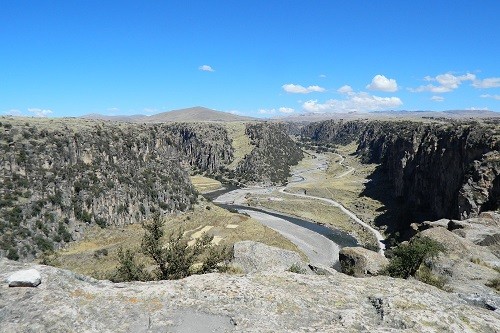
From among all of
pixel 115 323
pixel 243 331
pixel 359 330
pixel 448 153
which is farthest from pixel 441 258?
pixel 448 153

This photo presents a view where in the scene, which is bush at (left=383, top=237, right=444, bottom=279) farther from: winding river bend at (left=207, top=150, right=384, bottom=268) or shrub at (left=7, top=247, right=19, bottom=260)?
shrub at (left=7, top=247, right=19, bottom=260)


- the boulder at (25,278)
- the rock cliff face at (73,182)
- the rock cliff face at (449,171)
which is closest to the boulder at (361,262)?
the boulder at (25,278)

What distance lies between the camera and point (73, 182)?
119250 millimetres

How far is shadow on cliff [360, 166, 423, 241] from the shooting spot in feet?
393

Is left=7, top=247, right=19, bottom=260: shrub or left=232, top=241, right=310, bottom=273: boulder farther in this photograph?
left=7, top=247, right=19, bottom=260: shrub

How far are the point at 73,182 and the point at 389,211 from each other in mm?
108673

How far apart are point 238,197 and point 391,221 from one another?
276ft

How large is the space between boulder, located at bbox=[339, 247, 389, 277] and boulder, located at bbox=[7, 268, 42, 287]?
27.1 meters

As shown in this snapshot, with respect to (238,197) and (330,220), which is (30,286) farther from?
(238,197)

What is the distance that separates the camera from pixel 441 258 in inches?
1312

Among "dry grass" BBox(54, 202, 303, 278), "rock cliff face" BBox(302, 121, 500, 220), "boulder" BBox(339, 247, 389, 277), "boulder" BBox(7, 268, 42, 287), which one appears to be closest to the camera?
"boulder" BBox(7, 268, 42, 287)

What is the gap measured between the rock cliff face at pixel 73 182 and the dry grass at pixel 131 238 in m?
4.93

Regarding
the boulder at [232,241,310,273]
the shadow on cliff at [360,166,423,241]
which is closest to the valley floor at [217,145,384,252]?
the shadow on cliff at [360,166,423,241]

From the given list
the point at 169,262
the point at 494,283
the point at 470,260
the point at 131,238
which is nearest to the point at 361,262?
the point at 470,260
